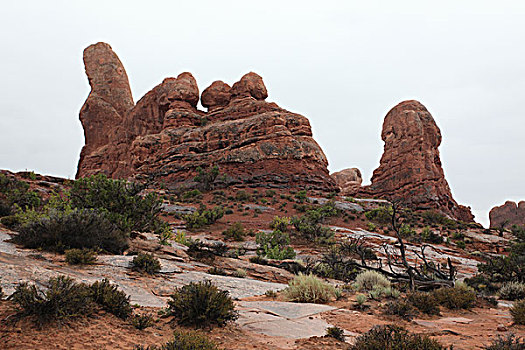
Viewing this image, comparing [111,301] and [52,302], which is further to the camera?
[111,301]

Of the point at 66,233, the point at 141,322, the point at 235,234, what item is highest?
the point at 66,233

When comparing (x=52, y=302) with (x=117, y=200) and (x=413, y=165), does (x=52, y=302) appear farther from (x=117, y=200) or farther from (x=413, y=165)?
(x=413, y=165)

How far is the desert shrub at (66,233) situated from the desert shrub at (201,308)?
432cm

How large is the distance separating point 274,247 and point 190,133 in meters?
36.6

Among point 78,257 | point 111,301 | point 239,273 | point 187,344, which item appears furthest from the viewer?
point 239,273

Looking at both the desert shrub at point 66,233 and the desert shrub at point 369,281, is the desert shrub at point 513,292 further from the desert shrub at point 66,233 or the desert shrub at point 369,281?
the desert shrub at point 66,233

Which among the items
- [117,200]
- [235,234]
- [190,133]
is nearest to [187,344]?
[117,200]

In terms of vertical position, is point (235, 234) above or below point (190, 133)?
below

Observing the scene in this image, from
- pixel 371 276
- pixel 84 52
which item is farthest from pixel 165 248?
pixel 84 52

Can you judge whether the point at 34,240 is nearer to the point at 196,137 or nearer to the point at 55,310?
the point at 55,310

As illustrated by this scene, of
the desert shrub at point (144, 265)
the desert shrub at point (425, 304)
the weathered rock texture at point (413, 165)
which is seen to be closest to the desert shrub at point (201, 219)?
the desert shrub at point (144, 265)

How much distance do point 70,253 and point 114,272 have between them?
3.47 ft

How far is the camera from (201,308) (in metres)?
4.61

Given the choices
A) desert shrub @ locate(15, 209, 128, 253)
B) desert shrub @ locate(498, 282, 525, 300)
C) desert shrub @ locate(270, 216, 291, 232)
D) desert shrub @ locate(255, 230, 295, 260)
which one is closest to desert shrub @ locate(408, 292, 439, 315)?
desert shrub @ locate(498, 282, 525, 300)
